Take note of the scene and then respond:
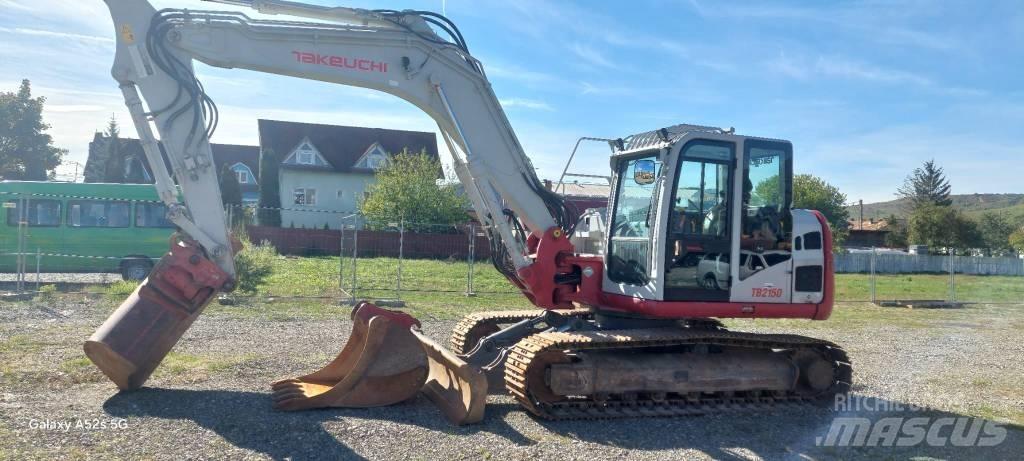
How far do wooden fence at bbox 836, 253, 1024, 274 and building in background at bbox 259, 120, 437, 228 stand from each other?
24174 mm

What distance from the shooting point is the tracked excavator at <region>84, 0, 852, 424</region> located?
25.4 feet

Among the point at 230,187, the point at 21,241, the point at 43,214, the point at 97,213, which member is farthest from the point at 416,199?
the point at 21,241

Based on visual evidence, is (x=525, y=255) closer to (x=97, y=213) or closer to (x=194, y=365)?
(x=194, y=365)

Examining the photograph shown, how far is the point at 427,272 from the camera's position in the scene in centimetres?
2184

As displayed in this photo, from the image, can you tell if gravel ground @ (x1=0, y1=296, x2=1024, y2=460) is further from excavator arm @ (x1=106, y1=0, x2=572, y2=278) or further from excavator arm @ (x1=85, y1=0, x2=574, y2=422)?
excavator arm @ (x1=106, y1=0, x2=572, y2=278)

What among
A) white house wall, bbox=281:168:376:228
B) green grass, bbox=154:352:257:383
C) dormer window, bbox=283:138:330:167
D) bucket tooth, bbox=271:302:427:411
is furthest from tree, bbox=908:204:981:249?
bucket tooth, bbox=271:302:427:411

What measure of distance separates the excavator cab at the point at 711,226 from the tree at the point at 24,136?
56177mm

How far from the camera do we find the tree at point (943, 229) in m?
50.2

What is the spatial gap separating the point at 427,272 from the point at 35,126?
47025 millimetres

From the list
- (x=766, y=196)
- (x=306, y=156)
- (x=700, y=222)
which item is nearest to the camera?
(x=700, y=222)

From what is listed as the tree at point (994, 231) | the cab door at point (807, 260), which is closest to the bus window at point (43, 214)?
the cab door at point (807, 260)

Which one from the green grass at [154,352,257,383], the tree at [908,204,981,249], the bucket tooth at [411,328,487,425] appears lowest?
the green grass at [154,352,257,383]

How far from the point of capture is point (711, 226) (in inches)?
333

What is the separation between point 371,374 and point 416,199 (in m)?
31.0
